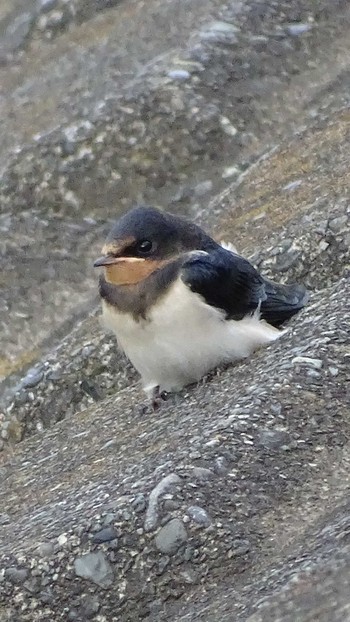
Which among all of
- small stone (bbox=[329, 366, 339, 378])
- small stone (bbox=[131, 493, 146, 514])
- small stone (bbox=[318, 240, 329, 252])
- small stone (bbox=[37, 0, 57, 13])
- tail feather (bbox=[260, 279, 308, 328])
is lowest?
small stone (bbox=[37, 0, 57, 13])

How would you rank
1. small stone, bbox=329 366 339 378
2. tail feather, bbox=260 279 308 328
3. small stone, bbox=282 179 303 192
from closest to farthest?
small stone, bbox=329 366 339 378 < tail feather, bbox=260 279 308 328 < small stone, bbox=282 179 303 192

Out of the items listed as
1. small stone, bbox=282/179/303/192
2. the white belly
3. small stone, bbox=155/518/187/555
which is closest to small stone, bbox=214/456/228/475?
small stone, bbox=155/518/187/555

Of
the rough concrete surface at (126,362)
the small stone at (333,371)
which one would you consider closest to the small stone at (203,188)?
the rough concrete surface at (126,362)

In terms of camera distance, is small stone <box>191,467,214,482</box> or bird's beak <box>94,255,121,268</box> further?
bird's beak <box>94,255,121,268</box>

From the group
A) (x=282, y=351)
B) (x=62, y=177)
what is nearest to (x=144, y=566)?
(x=282, y=351)

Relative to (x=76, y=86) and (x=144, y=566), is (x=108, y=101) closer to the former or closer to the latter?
(x=76, y=86)

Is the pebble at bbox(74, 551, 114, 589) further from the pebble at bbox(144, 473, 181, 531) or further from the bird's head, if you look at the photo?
the bird's head

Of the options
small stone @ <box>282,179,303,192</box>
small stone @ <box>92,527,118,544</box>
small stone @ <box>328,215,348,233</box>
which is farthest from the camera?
small stone @ <box>282,179,303,192</box>

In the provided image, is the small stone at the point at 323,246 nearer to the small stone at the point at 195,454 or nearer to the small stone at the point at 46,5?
the small stone at the point at 195,454

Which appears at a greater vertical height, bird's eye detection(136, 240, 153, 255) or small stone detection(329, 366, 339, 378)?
bird's eye detection(136, 240, 153, 255)
